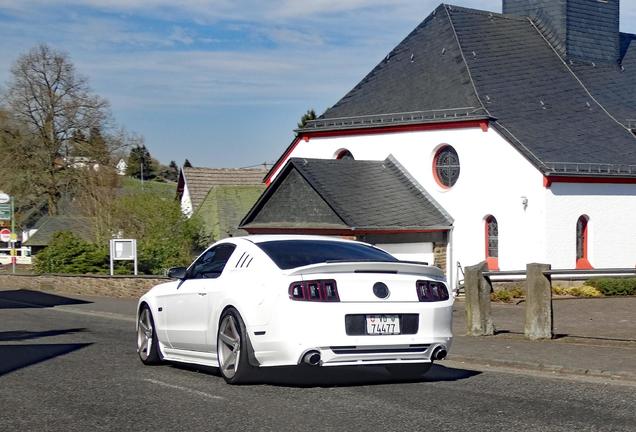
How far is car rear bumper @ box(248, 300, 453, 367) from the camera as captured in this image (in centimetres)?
978

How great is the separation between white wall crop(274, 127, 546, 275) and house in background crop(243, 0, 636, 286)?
0.04 m

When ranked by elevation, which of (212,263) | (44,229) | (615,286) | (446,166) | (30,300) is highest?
(446,166)

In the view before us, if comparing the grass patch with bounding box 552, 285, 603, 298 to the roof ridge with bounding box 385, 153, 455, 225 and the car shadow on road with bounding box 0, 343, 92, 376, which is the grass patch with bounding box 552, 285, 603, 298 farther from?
the car shadow on road with bounding box 0, 343, 92, 376

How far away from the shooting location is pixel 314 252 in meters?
11.1

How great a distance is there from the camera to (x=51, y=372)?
11.7 metres

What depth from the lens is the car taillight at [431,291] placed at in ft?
34.0

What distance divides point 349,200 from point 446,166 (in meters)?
4.22

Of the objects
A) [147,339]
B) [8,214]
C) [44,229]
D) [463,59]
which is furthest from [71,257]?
[44,229]

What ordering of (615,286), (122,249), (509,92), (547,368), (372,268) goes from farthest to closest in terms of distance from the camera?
(509,92)
(122,249)
(615,286)
(547,368)
(372,268)

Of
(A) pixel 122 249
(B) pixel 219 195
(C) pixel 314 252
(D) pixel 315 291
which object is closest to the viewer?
(D) pixel 315 291

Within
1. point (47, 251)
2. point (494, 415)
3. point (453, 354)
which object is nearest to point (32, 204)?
point (47, 251)

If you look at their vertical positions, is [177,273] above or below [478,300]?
above

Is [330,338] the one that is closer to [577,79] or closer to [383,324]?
[383,324]

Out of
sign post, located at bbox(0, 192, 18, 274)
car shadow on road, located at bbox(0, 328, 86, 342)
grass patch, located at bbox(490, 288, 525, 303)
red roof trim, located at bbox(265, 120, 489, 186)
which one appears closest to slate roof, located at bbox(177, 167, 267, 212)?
sign post, located at bbox(0, 192, 18, 274)
